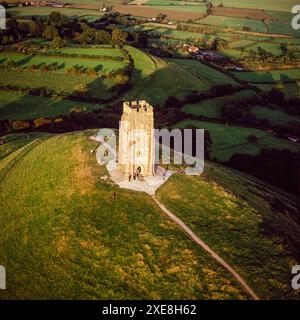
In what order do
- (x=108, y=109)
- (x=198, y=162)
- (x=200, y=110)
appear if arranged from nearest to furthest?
(x=198, y=162) < (x=108, y=109) < (x=200, y=110)

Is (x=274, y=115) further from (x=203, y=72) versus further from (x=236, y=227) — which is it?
(x=236, y=227)

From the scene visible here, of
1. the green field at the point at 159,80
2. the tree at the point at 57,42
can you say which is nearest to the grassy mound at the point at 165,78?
the green field at the point at 159,80

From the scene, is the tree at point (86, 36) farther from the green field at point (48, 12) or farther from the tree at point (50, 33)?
the green field at point (48, 12)

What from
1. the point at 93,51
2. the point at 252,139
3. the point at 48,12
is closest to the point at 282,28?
the point at 93,51

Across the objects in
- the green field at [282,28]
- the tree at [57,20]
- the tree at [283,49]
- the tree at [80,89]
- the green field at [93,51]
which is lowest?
the tree at [80,89]

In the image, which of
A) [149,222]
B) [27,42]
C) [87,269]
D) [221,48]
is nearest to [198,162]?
[149,222]

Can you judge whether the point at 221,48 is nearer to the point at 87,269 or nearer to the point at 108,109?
the point at 108,109
